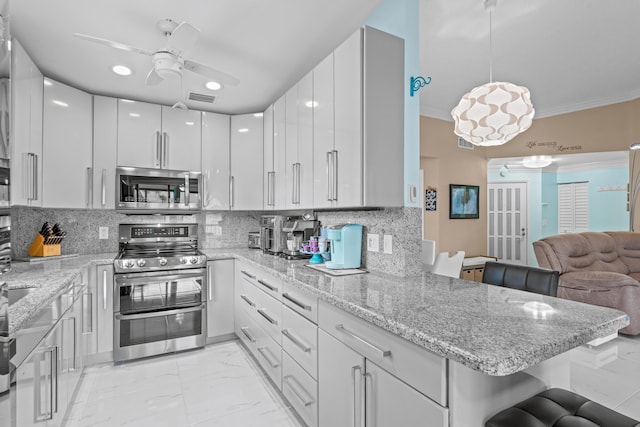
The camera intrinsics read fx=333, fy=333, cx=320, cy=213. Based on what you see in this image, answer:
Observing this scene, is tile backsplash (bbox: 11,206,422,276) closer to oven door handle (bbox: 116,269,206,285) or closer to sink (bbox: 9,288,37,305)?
oven door handle (bbox: 116,269,206,285)

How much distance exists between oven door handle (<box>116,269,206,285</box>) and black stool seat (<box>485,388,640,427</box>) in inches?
109

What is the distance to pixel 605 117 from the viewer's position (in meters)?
4.70

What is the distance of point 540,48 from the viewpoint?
3238mm

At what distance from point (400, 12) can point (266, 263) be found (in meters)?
1.99

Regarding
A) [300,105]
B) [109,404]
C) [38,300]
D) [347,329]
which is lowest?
[109,404]

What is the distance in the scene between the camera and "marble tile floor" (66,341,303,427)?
213 centimetres

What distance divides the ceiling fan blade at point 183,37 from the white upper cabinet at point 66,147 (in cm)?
151

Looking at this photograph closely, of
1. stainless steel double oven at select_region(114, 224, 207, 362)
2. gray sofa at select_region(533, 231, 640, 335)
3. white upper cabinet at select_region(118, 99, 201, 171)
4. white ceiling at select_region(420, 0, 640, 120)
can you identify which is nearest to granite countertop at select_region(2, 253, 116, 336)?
stainless steel double oven at select_region(114, 224, 207, 362)

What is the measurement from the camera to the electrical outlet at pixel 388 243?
2.15m

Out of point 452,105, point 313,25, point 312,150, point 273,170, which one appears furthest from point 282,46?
point 452,105

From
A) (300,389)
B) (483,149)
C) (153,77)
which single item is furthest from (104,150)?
(483,149)

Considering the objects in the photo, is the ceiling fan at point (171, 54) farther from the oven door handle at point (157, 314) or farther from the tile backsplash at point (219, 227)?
the oven door handle at point (157, 314)

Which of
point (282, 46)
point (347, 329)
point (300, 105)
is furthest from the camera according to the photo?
point (300, 105)

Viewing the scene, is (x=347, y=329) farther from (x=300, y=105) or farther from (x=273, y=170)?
(x=273, y=170)
